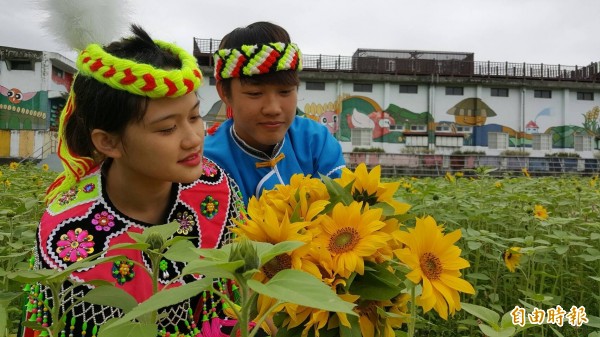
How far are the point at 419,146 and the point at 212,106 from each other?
26.1ft

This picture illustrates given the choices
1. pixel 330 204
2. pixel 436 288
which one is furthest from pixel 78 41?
pixel 436 288

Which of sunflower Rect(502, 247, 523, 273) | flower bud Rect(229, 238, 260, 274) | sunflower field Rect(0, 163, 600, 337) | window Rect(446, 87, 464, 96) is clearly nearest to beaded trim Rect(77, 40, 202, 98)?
sunflower field Rect(0, 163, 600, 337)

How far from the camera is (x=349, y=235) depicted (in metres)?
0.55

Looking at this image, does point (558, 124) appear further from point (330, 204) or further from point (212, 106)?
point (330, 204)

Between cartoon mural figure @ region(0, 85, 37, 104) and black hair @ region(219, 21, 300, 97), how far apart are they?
16561 mm

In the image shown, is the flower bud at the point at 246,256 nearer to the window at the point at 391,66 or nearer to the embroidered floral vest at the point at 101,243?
the embroidered floral vest at the point at 101,243

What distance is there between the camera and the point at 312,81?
18.7 meters

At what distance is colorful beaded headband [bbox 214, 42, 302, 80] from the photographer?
147 cm

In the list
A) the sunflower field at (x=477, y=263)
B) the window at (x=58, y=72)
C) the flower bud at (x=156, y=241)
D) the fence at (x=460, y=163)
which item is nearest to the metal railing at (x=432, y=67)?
the fence at (x=460, y=163)

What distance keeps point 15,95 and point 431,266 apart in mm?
18153

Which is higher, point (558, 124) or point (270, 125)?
point (558, 124)

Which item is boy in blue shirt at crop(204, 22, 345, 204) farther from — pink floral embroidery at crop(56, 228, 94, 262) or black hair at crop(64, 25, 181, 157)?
pink floral embroidery at crop(56, 228, 94, 262)

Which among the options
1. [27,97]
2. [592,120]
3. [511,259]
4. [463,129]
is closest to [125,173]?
[511,259]

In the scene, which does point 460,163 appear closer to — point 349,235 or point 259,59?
point 259,59
